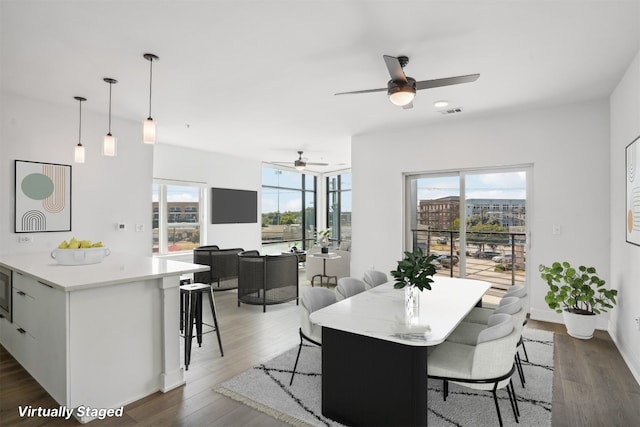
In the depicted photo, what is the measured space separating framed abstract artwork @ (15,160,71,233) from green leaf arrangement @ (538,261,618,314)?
587 centimetres

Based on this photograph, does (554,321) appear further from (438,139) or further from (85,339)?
(85,339)

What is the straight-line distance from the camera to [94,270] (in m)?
2.79

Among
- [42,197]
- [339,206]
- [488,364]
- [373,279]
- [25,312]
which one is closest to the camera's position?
[488,364]

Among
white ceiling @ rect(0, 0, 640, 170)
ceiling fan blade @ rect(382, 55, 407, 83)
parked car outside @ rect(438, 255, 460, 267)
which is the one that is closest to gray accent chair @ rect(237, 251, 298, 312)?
white ceiling @ rect(0, 0, 640, 170)

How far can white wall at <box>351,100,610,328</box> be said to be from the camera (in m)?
4.24

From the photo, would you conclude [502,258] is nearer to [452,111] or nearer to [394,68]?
[452,111]

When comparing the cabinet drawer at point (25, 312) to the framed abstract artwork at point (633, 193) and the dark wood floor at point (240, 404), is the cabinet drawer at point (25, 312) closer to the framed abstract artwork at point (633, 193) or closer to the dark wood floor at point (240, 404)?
the dark wood floor at point (240, 404)

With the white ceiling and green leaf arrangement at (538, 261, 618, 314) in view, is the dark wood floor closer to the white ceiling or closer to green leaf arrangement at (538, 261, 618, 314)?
green leaf arrangement at (538, 261, 618, 314)

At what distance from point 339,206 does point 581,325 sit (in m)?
6.91

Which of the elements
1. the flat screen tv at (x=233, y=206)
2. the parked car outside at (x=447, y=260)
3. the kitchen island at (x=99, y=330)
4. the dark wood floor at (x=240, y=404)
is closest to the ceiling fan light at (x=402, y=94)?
the kitchen island at (x=99, y=330)

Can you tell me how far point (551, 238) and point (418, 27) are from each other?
3368 mm

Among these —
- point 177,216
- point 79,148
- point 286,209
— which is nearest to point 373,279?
point 79,148

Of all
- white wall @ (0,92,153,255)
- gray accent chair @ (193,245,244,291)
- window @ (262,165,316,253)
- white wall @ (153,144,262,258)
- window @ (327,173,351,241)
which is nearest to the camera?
white wall @ (0,92,153,255)

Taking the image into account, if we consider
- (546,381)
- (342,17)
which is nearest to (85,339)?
(342,17)
